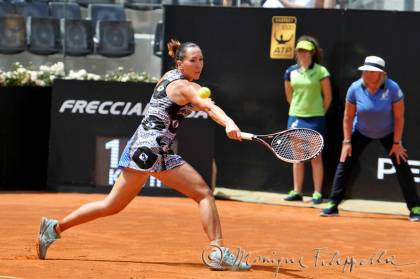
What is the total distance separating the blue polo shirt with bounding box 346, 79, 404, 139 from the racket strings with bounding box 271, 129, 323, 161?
3.92 metres

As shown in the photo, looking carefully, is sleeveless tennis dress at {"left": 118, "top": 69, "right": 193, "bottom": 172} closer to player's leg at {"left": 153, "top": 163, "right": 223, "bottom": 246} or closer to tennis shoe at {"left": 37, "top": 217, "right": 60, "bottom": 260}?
player's leg at {"left": 153, "top": 163, "right": 223, "bottom": 246}

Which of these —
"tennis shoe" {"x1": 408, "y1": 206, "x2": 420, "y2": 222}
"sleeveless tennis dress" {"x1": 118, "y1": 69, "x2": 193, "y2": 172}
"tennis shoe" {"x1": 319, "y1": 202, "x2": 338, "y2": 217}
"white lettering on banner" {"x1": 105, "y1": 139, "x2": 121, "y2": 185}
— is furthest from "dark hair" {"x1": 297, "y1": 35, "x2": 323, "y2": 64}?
"sleeveless tennis dress" {"x1": 118, "y1": 69, "x2": 193, "y2": 172}

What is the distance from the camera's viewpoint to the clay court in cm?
708

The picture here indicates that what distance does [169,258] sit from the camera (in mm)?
7688

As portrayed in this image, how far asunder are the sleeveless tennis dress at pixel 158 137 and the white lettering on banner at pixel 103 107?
5.21m

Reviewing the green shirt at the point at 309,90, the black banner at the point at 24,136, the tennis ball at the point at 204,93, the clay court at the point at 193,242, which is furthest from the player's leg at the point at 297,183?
the tennis ball at the point at 204,93

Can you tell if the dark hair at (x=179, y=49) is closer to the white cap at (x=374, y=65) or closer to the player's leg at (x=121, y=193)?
the player's leg at (x=121, y=193)

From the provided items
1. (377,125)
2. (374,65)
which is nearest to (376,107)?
(377,125)

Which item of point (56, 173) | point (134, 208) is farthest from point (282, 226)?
point (56, 173)

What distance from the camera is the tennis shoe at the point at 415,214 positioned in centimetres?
1076

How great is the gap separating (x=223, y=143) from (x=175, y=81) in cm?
598

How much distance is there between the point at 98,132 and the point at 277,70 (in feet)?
8.55

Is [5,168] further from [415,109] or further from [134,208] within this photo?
[415,109]

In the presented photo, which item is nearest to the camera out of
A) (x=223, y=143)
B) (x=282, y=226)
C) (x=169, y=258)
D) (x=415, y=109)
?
(x=169, y=258)
